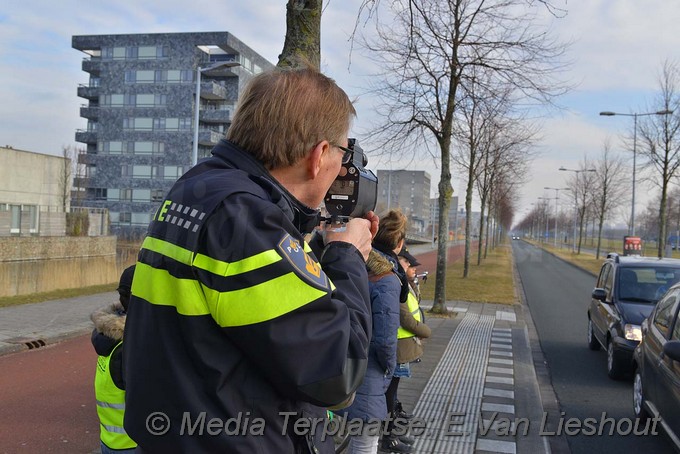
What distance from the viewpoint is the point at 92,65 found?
211 feet

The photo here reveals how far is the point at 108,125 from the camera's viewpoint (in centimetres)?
6331

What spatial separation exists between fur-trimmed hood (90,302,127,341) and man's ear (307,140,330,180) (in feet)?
5.86

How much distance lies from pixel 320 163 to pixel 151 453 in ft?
3.00

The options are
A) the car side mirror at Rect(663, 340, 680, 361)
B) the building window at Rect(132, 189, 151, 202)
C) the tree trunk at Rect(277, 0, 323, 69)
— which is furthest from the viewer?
the building window at Rect(132, 189, 151, 202)

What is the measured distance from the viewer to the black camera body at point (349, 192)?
2047 millimetres

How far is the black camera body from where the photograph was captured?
205 cm

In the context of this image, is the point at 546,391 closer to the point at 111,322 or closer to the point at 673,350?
the point at 673,350

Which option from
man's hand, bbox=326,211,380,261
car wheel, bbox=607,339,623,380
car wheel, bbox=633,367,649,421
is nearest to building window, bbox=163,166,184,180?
car wheel, bbox=607,339,623,380

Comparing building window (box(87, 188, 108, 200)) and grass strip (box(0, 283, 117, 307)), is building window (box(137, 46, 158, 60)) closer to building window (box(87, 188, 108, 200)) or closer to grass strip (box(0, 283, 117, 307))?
building window (box(87, 188, 108, 200))

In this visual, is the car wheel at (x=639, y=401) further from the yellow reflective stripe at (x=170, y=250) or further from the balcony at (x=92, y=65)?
the balcony at (x=92, y=65)

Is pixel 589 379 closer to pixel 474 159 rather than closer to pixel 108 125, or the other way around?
pixel 474 159

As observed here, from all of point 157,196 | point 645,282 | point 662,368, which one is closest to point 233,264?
point 662,368

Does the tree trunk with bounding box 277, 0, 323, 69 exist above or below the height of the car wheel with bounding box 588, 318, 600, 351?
above

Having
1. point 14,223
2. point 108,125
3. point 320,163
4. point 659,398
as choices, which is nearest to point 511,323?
point 659,398
